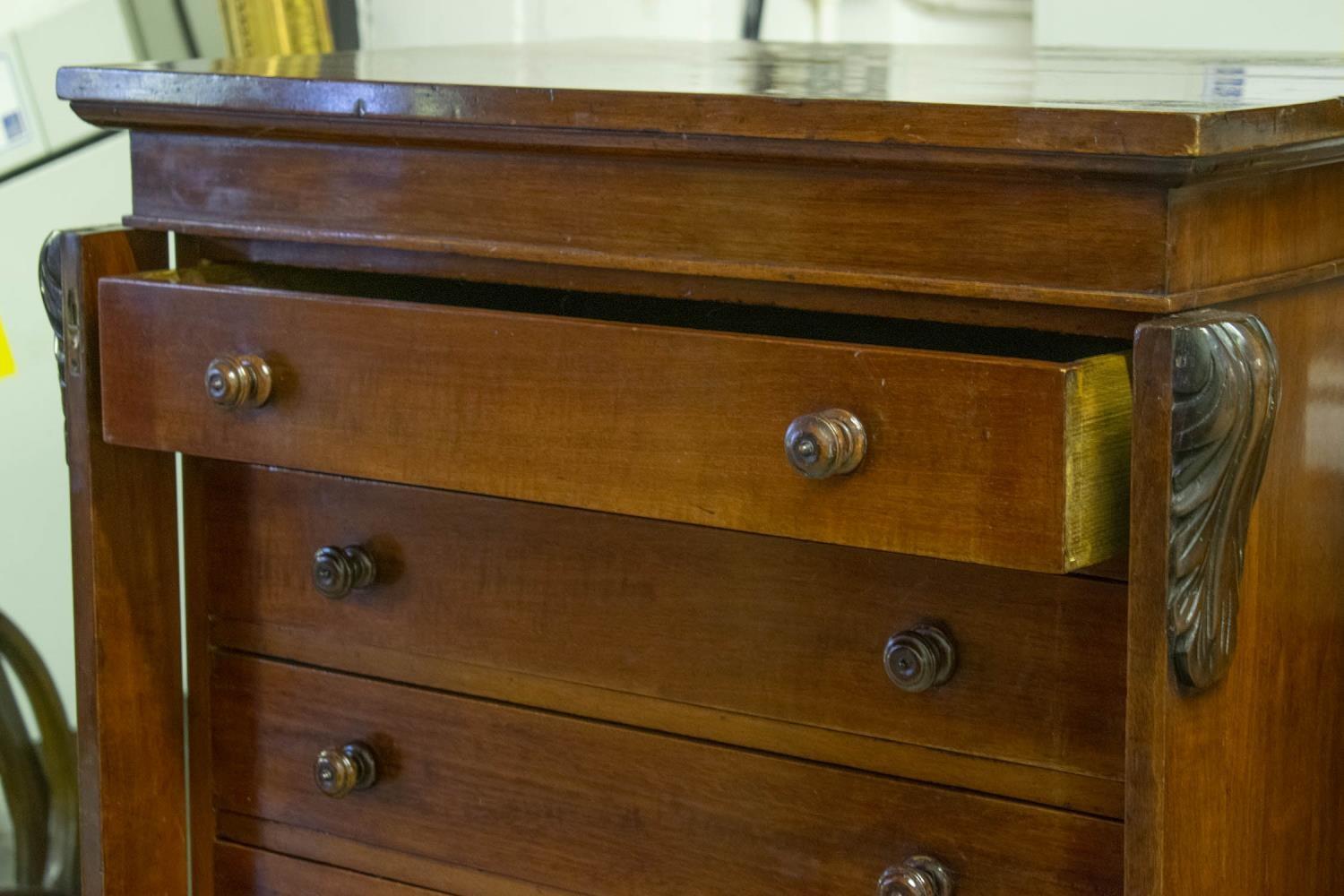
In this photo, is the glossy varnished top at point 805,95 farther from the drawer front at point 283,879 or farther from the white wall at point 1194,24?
the drawer front at point 283,879

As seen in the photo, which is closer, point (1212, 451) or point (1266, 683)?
point (1212, 451)

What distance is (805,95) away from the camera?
81 centimetres

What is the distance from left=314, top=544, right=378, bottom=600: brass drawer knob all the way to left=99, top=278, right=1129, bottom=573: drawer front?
3.5 inches

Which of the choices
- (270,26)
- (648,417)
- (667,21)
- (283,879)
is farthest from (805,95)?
(270,26)

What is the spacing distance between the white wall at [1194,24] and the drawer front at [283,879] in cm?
84

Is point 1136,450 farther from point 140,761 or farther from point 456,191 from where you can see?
point 140,761

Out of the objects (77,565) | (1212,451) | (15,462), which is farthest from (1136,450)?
(15,462)

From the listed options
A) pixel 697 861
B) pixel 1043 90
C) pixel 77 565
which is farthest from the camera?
pixel 77 565

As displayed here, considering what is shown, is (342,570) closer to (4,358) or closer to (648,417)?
(648,417)

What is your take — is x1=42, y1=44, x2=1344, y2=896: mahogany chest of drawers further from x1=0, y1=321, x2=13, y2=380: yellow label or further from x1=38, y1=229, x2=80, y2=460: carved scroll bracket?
x1=0, y1=321, x2=13, y2=380: yellow label

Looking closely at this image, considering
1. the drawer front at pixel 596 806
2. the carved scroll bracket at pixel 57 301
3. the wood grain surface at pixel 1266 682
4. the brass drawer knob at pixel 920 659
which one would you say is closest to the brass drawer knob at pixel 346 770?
the drawer front at pixel 596 806

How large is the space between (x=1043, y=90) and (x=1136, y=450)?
21 centimetres

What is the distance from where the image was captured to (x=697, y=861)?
945 millimetres

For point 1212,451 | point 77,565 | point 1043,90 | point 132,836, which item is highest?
point 1043,90
